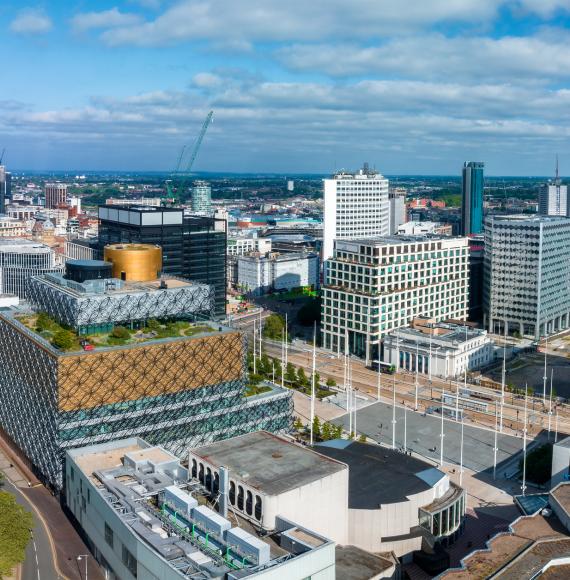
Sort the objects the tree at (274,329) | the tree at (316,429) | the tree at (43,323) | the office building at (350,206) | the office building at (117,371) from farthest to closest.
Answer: the office building at (350,206), the tree at (274,329), the tree at (316,429), the tree at (43,323), the office building at (117,371)

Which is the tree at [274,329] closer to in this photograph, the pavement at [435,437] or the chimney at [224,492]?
the pavement at [435,437]

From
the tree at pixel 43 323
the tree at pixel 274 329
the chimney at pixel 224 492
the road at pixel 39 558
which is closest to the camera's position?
the chimney at pixel 224 492

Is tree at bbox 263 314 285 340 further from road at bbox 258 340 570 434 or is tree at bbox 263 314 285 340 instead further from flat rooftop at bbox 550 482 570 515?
flat rooftop at bbox 550 482 570 515

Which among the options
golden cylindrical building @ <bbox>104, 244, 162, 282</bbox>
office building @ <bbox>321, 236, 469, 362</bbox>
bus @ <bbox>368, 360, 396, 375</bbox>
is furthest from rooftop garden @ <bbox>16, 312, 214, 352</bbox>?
office building @ <bbox>321, 236, 469, 362</bbox>

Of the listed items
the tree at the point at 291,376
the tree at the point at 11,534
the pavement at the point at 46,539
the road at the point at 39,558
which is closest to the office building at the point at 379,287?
the tree at the point at 291,376

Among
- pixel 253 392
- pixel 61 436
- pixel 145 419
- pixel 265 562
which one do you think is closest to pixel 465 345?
pixel 253 392

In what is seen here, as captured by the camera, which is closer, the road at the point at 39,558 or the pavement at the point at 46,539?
the road at the point at 39,558

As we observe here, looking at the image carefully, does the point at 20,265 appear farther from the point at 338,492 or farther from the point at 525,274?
the point at 338,492
